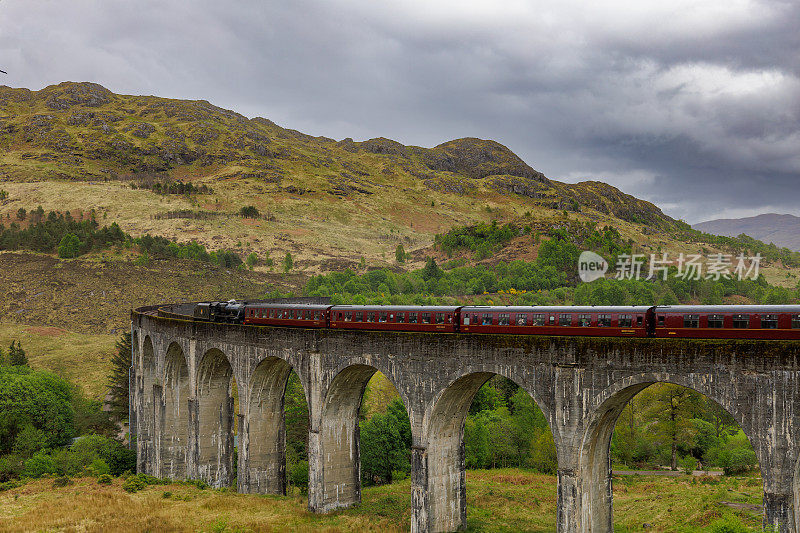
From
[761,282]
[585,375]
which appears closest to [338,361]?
[585,375]

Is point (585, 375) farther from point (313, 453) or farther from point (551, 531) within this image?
point (313, 453)

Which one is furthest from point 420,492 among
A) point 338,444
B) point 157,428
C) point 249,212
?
point 249,212

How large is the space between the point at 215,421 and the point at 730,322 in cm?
4003

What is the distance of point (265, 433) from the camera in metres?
42.1

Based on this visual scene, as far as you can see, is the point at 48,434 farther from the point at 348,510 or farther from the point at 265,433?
the point at 348,510

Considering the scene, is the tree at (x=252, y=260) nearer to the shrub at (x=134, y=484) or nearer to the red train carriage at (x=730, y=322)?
the shrub at (x=134, y=484)

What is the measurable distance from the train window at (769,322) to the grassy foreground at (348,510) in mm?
14282

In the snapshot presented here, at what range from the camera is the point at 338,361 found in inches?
1340

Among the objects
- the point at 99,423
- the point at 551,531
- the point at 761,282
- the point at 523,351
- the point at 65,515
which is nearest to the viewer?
the point at 523,351

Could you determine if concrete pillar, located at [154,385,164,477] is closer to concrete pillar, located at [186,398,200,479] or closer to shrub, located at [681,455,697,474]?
concrete pillar, located at [186,398,200,479]

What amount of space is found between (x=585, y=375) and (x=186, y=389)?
4015 cm

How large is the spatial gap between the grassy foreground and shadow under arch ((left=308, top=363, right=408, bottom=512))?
3.88 feet

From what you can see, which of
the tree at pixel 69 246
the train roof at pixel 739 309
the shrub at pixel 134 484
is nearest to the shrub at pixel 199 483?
the shrub at pixel 134 484

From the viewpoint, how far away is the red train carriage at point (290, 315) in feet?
123
